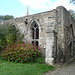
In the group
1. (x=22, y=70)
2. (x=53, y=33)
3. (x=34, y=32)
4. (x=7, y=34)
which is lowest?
(x=22, y=70)

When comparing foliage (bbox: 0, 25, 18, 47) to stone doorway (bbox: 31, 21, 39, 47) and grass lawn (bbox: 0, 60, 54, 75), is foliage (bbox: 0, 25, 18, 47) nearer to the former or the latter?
stone doorway (bbox: 31, 21, 39, 47)

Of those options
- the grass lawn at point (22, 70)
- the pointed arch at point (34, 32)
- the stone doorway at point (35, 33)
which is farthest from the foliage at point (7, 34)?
the grass lawn at point (22, 70)

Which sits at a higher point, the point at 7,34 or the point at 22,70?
the point at 7,34

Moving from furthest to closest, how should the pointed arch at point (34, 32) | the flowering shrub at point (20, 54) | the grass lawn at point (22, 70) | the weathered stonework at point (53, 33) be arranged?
1. the pointed arch at point (34, 32)
2. the flowering shrub at point (20, 54)
3. the weathered stonework at point (53, 33)
4. the grass lawn at point (22, 70)

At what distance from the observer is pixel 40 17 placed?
8.89 m

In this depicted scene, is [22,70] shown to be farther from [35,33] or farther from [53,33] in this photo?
[35,33]

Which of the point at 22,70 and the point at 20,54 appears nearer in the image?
the point at 22,70

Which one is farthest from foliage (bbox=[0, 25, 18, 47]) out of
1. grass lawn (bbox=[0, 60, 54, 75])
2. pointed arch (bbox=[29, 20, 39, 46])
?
grass lawn (bbox=[0, 60, 54, 75])

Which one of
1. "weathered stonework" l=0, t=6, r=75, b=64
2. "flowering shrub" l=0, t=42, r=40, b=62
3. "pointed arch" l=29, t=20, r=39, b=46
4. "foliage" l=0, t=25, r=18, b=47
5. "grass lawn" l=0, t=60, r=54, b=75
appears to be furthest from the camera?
"foliage" l=0, t=25, r=18, b=47

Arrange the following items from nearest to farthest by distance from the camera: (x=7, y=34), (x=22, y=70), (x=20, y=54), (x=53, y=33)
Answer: (x=22, y=70) → (x=53, y=33) → (x=20, y=54) → (x=7, y=34)

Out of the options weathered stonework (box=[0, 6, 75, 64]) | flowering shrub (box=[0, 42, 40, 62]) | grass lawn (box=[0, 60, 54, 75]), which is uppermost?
weathered stonework (box=[0, 6, 75, 64])

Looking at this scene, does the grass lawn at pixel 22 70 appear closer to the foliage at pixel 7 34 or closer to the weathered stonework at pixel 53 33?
the weathered stonework at pixel 53 33

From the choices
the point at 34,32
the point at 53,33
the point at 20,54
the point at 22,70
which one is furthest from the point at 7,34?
the point at 22,70

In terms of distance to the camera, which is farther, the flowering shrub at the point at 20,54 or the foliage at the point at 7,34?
the foliage at the point at 7,34
